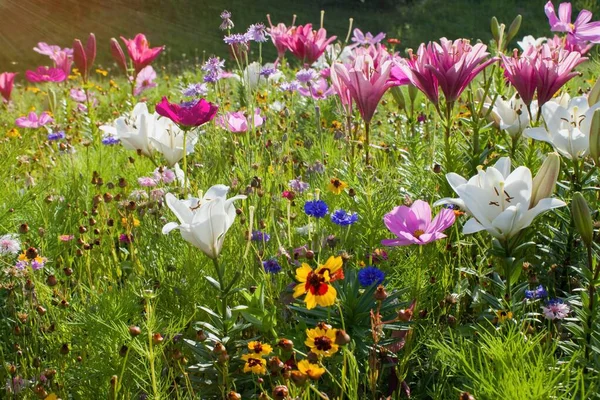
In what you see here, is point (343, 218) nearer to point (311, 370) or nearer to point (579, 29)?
point (311, 370)

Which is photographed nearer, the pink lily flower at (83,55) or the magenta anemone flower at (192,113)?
the magenta anemone flower at (192,113)

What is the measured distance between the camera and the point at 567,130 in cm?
160

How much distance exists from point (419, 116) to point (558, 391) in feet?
6.95

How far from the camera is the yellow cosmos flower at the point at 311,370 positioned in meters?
1.14

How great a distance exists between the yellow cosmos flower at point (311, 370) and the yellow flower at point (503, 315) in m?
0.47

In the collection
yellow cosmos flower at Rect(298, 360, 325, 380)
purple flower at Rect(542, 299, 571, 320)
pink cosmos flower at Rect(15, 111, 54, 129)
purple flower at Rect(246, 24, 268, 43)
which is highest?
purple flower at Rect(246, 24, 268, 43)

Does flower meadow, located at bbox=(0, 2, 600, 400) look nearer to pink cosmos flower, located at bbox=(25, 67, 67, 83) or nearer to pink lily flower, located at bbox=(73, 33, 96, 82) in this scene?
pink lily flower, located at bbox=(73, 33, 96, 82)

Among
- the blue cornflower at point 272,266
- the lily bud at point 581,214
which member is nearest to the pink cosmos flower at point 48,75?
the blue cornflower at point 272,266

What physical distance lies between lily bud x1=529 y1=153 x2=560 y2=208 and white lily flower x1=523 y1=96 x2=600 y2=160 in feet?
0.70

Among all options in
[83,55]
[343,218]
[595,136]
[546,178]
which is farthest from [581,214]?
[83,55]

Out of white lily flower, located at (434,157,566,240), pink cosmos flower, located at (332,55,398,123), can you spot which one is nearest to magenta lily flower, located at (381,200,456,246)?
white lily flower, located at (434,157,566,240)

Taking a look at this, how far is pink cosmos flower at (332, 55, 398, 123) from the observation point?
195 cm

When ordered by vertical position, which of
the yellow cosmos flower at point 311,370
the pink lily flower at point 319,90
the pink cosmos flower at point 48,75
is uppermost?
the yellow cosmos flower at point 311,370

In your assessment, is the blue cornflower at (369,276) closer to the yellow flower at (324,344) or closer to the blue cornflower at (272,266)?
the blue cornflower at (272,266)
